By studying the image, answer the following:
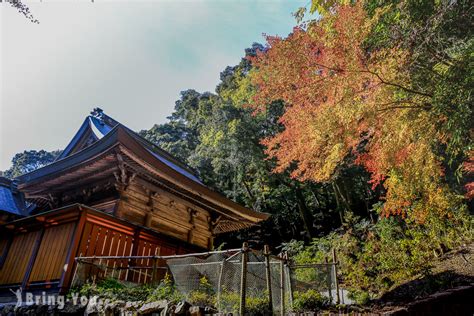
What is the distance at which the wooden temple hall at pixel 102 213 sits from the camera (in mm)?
6750

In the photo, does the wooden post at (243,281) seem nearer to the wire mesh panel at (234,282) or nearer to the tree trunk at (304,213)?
the wire mesh panel at (234,282)

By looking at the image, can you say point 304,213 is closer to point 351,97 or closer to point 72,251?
point 351,97

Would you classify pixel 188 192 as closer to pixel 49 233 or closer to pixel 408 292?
pixel 49 233

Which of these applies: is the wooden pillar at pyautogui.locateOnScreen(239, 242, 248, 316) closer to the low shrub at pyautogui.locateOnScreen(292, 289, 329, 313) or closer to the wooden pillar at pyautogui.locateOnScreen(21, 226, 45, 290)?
the low shrub at pyautogui.locateOnScreen(292, 289, 329, 313)

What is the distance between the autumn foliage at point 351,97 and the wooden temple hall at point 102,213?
3.90 meters

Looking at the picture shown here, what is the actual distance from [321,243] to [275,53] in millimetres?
10275

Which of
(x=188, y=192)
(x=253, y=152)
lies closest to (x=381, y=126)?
(x=188, y=192)

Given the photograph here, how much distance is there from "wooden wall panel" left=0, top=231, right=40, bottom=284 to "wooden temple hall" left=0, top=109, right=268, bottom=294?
25mm

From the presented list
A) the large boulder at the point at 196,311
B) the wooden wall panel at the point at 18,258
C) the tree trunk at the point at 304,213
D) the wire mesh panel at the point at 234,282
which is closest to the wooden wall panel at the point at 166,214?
the wooden wall panel at the point at 18,258

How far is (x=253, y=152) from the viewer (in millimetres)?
19203

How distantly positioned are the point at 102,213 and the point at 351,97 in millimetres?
6594

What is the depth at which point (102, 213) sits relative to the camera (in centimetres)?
696

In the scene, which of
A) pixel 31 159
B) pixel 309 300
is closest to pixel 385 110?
pixel 309 300

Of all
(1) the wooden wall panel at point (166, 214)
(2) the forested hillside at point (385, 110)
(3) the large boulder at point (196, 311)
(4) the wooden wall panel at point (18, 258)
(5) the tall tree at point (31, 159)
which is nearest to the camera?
(3) the large boulder at point (196, 311)
